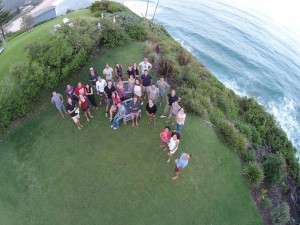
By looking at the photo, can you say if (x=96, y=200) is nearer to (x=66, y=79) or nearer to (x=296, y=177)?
(x=66, y=79)

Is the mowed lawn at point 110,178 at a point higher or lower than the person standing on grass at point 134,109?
lower

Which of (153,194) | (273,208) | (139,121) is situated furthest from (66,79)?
(273,208)

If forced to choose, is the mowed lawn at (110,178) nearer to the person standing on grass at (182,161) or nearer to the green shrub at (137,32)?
the person standing on grass at (182,161)

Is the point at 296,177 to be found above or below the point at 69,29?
below

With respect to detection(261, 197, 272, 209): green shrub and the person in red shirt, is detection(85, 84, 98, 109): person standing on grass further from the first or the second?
detection(261, 197, 272, 209): green shrub

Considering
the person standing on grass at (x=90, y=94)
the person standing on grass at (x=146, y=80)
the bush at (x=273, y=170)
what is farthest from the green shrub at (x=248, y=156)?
the person standing on grass at (x=90, y=94)

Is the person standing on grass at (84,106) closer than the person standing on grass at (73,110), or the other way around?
the person standing on grass at (73,110)

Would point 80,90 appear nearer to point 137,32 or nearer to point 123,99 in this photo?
point 123,99
